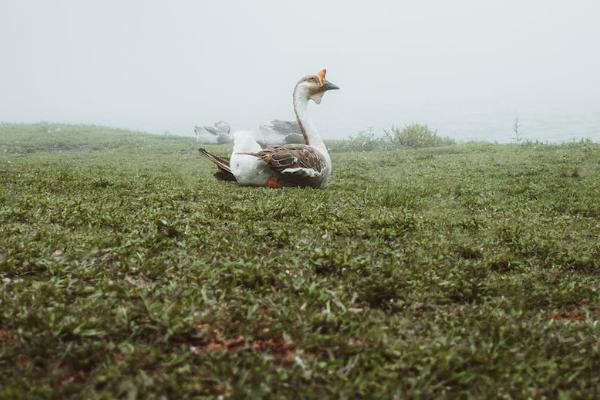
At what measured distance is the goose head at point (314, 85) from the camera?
37.5 ft

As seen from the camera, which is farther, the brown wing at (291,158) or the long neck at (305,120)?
the long neck at (305,120)

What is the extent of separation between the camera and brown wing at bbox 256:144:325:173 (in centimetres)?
1030

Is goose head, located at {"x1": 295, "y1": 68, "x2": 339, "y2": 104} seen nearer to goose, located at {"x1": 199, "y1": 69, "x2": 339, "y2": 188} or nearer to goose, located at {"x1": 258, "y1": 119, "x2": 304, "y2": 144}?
goose, located at {"x1": 199, "y1": 69, "x2": 339, "y2": 188}

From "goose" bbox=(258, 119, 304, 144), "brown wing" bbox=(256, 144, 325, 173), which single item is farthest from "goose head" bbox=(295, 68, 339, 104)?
"goose" bbox=(258, 119, 304, 144)

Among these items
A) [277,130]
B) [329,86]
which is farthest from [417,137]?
[329,86]

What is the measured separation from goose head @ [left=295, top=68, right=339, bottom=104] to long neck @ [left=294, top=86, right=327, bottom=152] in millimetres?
28

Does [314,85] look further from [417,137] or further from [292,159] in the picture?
[417,137]

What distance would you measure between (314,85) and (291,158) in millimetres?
2136

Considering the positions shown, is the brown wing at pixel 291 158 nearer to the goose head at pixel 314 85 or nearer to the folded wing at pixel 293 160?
the folded wing at pixel 293 160

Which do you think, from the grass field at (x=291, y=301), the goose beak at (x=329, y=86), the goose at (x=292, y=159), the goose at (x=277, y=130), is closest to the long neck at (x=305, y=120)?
the goose at (x=292, y=159)

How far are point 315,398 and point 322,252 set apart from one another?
2.44m

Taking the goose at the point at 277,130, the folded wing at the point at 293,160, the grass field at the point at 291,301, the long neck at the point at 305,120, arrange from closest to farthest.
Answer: the grass field at the point at 291,301 → the folded wing at the point at 293,160 → the long neck at the point at 305,120 → the goose at the point at 277,130

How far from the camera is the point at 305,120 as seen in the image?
11.4 meters

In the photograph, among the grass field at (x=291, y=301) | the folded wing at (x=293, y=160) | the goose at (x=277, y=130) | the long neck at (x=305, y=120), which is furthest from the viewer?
the goose at (x=277, y=130)
